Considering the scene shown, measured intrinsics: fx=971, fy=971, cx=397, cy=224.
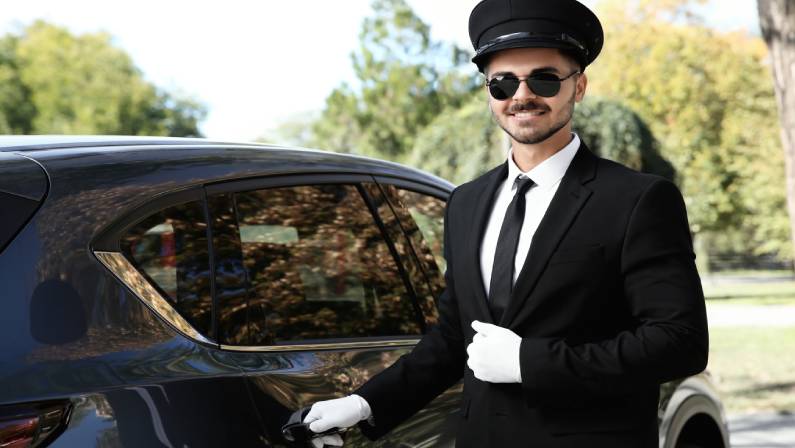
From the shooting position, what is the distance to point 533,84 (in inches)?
84.3

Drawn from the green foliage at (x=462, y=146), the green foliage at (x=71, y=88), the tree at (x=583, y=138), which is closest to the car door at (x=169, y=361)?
the tree at (x=583, y=138)

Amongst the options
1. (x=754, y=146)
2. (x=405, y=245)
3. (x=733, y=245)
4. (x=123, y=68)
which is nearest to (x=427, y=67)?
(x=123, y=68)

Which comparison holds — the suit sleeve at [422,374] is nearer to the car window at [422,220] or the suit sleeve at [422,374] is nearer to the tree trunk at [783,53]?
the car window at [422,220]

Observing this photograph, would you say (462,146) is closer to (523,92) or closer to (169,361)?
(523,92)

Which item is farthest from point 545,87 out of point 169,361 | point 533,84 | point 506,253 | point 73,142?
point 73,142

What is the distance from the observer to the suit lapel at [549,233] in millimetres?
2074

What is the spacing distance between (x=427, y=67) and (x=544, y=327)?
5463cm

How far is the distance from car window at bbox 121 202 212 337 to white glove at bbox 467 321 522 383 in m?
0.61

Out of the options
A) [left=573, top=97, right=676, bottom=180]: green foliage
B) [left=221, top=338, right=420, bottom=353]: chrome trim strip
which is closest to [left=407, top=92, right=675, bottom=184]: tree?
[left=573, top=97, right=676, bottom=180]: green foliage

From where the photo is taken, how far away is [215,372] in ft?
6.88

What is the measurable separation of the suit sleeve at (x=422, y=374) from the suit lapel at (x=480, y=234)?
12 centimetres

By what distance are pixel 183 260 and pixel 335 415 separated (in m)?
0.53

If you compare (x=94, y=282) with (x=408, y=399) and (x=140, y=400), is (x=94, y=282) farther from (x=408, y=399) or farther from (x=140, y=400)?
(x=408, y=399)

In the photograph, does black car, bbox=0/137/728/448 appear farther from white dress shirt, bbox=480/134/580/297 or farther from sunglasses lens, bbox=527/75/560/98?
sunglasses lens, bbox=527/75/560/98
